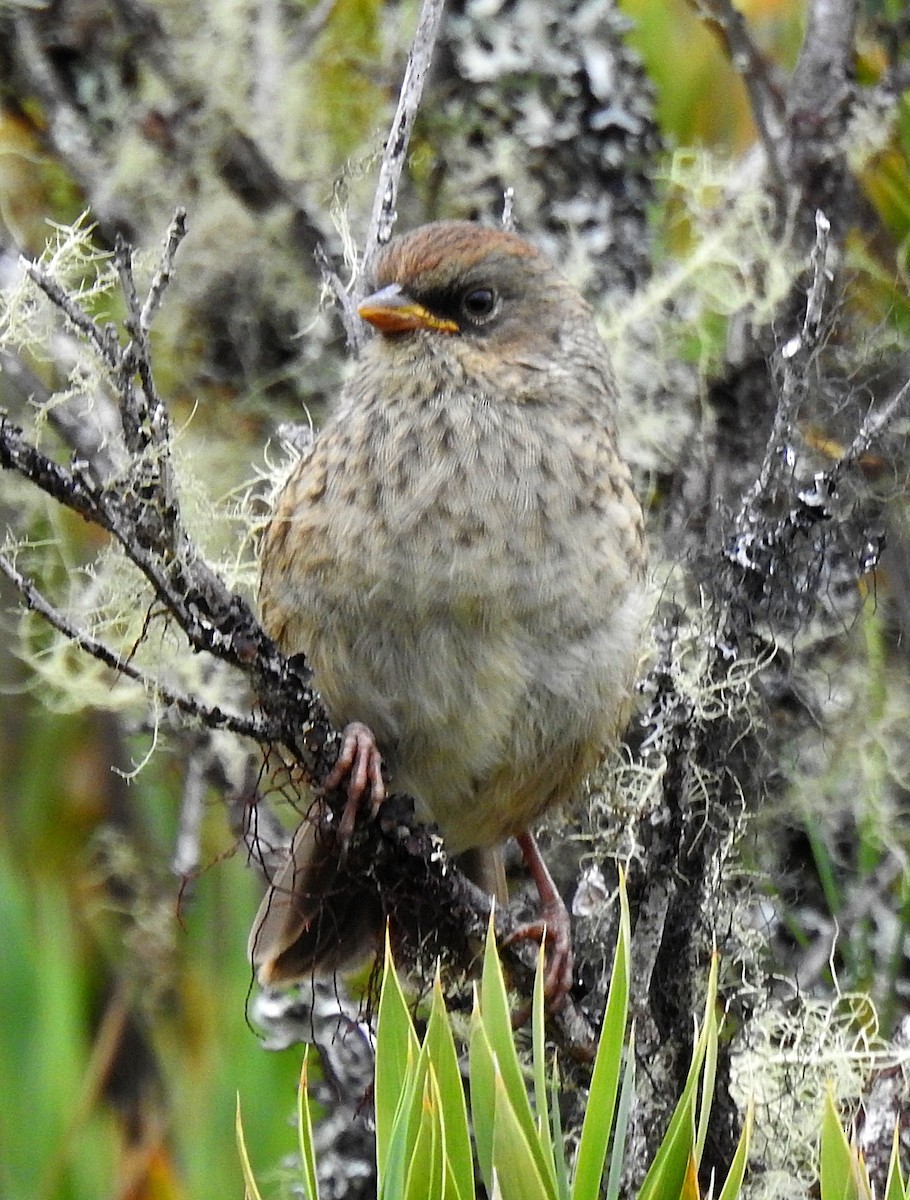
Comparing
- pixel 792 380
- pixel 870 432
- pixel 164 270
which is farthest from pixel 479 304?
pixel 164 270

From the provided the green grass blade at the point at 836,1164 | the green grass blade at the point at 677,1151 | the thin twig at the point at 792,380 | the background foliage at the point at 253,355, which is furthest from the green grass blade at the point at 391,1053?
the background foliage at the point at 253,355

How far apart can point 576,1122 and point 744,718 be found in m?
0.68

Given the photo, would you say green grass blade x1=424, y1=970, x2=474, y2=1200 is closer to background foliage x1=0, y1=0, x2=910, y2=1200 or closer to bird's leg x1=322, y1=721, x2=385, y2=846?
bird's leg x1=322, y1=721, x2=385, y2=846

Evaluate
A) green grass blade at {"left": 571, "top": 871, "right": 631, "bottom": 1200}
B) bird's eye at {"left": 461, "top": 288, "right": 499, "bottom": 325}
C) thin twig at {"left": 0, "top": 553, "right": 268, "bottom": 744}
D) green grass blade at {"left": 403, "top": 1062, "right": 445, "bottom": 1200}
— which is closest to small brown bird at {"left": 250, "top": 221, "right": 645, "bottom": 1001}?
bird's eye at {"left": 461, "top": 288, "right": 499, "bottom": 325}

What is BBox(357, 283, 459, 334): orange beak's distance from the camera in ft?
9.95

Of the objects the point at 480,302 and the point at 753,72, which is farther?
the point at 753,72

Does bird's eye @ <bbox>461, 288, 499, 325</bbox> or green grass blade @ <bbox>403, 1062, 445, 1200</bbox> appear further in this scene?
bird's eye @ <bbox>461, 288, 499, 325</bbox>

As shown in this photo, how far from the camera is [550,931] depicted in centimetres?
298

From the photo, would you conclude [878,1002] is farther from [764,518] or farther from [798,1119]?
[764,518]

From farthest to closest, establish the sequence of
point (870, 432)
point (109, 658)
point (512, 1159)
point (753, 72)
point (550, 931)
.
→ point (753, 72), point (550, 931), point (870, 432), point (109, 658), point (512, 1159)

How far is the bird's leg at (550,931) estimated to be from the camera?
8.93 feet

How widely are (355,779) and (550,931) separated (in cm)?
62

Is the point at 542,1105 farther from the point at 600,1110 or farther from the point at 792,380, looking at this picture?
the point at 792,380

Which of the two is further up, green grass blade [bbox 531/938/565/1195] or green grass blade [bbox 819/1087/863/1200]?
green grass blade [bbox 531/938/565/1195]
